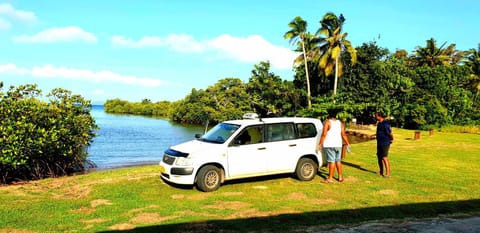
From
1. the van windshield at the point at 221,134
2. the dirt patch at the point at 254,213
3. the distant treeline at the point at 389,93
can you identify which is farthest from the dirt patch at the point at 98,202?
the distant treeline at the point at 389,93

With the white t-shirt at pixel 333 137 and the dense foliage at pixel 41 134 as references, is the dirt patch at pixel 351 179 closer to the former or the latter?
the white t-shirt at pixel 333 137

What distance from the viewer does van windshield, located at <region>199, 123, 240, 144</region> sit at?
954 cm

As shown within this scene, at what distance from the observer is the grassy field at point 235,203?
22.0ft

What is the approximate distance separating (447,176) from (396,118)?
32355 mm

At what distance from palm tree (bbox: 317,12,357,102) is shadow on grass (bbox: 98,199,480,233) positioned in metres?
33.0

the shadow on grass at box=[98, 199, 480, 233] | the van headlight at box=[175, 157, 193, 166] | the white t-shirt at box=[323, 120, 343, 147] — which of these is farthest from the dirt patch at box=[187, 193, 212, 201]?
the white t-shirt at box=[323, 120, 343, 147]

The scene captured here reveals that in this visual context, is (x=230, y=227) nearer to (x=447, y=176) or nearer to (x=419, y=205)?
(x=419, y=205)

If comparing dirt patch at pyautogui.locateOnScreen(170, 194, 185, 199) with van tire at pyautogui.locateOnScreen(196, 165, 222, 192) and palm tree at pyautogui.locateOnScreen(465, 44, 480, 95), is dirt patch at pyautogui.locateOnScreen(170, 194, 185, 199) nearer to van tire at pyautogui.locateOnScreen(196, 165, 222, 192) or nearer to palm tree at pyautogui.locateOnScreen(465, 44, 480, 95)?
van tire at pyautogui.locateOnScreen(196, 165, 222, 192)

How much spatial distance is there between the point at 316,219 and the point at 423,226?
180 centimetres

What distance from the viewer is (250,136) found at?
31.6ft

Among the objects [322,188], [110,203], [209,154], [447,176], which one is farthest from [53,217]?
[447,176]

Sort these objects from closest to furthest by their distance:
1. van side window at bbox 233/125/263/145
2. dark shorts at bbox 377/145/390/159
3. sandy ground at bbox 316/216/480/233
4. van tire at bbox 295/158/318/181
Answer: sandy ground at bbox 316/216/480/233 → van side window at bbox 233/125/263/145 → van tire at bbox 295/158/318/181 → dark shorts at bbox 377/145/390/159

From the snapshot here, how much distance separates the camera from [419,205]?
8031mm

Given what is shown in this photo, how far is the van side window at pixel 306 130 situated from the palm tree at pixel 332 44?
30.7m
